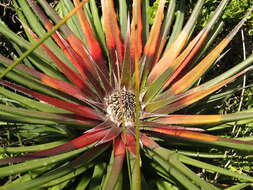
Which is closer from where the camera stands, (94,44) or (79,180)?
(79,180)

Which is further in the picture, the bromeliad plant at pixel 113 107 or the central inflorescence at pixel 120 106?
the central inflorescence at pixel 120 106

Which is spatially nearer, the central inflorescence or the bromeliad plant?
the bromeliad plant

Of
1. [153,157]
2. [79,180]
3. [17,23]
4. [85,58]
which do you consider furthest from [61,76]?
[17,23]

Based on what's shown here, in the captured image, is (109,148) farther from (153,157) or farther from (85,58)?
(85,58)

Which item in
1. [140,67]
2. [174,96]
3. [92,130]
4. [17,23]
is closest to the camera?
[92,130]
